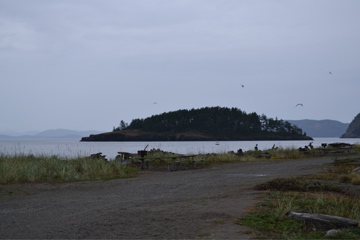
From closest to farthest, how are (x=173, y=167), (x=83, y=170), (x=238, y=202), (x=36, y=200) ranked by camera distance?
(x=238, y=202), (x=36, y=200), (x=83, y=170), (x=173, y=167)

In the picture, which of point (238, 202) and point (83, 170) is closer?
point (238, 202)

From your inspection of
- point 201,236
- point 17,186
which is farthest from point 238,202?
point 17,186

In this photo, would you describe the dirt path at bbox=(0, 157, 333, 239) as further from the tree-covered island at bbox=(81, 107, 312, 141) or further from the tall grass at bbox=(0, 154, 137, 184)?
the tree-covered island at bbox=(81, 107, 312, 141)

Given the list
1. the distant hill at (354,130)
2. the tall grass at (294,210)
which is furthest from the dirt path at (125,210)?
the distant hill at (354,130)

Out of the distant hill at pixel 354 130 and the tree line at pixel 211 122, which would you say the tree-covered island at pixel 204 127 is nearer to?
the tree line at pixel 211 122

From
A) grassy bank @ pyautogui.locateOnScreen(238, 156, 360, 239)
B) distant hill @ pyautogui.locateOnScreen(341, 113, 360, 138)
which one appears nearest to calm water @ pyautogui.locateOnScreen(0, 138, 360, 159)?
grassy bank @ pyautogui.locateOnScreen(238, 156, 360, 239)

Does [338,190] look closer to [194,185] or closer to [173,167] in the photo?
[194,185]

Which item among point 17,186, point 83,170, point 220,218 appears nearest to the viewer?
point 220,218

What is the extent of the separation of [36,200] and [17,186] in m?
3.71

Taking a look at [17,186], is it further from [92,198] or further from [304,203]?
[304,203]

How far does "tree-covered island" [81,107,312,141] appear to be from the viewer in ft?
431

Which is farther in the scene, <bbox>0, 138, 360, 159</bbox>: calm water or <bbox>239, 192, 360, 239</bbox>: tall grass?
<bbox>0, 138, 360, 159</bbox>: calm water

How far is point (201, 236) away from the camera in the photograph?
24.9 feet

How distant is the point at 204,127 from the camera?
13312cm
